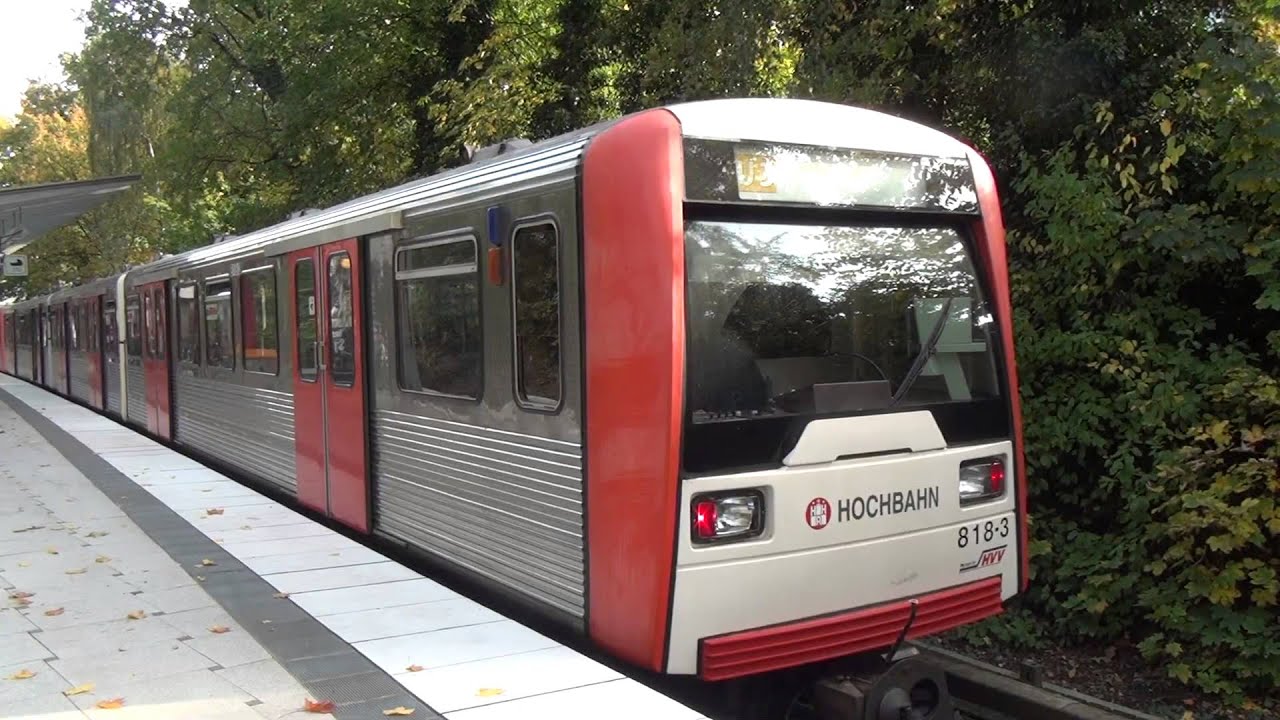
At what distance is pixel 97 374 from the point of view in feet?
63.9

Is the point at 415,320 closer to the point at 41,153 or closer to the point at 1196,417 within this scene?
the point at 1196,417

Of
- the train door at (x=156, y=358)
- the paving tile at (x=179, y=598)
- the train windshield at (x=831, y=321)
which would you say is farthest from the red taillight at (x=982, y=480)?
the train door at (x=156, y=358)

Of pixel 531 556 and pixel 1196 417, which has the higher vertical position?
pixel 1196 417

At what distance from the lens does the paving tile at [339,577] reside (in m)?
6.08

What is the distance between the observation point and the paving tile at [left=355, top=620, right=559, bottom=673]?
4695 millimetres

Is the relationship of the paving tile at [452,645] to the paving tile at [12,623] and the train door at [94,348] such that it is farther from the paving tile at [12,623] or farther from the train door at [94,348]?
the train door at [94,348]

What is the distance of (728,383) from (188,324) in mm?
9833

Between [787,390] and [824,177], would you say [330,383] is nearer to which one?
[787,390]

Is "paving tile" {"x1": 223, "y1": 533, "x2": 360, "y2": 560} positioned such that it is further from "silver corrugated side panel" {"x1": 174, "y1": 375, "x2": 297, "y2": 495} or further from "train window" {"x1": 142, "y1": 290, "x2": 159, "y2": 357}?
"train window" {"x1": 142, "y1": 290, "x2": 159, "y2": 357}

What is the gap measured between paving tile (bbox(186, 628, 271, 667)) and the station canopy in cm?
1205

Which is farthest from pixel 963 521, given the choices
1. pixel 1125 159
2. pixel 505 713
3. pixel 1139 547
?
pixel 1125 159

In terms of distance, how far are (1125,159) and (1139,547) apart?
258 centimetres

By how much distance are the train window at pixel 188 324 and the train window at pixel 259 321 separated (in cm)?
212

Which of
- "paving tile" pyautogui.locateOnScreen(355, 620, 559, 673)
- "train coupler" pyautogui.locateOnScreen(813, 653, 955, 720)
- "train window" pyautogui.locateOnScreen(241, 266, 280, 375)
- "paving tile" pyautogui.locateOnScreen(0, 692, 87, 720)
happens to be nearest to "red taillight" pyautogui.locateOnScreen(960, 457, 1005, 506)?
"train coupler" pyautogui.locateOnScreen(813, 653, 955, 720)
